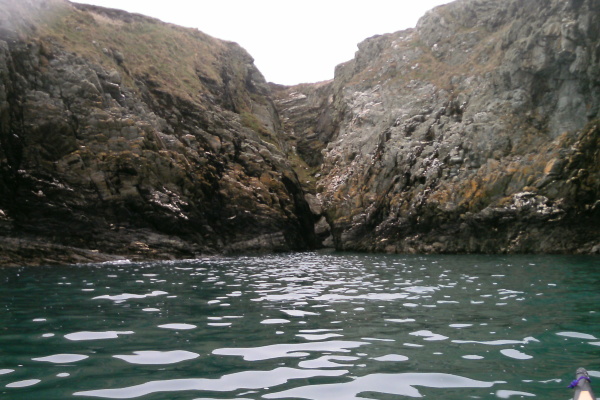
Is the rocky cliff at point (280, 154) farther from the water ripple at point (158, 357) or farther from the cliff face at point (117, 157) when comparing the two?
the water ripple at point (158, 357)

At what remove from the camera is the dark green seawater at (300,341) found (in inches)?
230

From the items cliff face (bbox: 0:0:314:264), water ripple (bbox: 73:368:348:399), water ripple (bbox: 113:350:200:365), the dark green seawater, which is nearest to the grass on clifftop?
cliff face (bbox: 0:0:314:264)

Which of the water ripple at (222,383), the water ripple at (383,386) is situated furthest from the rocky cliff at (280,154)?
the water ripple at (383,386)

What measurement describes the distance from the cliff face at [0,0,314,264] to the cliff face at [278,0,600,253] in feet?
30.1

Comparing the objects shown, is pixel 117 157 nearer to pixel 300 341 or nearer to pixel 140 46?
pixel 140 46

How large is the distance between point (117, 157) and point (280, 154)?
21.3 meters

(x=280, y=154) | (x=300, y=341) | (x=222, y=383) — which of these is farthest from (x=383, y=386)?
(x=280, y=154)

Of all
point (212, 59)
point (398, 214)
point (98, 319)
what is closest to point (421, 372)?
point (98, 319)

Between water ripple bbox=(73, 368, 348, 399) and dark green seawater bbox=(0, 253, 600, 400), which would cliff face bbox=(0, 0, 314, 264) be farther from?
water ripple bbox=(73, 368, 348, 399)

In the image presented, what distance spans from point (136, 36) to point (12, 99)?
23513mm

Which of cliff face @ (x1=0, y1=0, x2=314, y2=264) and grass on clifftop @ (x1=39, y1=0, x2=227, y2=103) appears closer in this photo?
cliff face @ (x1=0, y1=0, x2=314, y2=264)

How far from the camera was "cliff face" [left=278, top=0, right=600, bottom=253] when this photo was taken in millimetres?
31219

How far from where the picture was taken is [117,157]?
3180 cm

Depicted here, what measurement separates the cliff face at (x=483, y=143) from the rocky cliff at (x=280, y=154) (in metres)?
0.14
